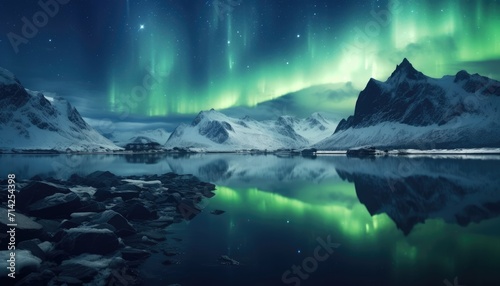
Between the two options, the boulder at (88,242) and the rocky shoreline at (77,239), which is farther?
the boulder at (88,242)

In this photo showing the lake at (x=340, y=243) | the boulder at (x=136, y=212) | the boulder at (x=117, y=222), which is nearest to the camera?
the lake at (x=340, y=243)

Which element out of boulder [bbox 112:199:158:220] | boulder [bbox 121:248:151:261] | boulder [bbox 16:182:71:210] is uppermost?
boulder [bbox 16:182:71:210]

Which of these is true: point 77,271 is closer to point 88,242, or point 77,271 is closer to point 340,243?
point 88,242

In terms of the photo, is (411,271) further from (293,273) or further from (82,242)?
(82,242)

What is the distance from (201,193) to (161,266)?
2613cm

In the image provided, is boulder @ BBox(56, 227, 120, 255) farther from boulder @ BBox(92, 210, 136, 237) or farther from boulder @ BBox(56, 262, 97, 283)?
boulder @ BBox(92, 210, 136, 237)

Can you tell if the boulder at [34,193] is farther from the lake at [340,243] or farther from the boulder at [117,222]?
the lake at [340,243]

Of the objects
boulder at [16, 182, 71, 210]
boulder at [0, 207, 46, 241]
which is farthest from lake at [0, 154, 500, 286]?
boulder at [16, 182, 71, 210]

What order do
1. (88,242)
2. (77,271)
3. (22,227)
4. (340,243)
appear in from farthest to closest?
(340,243) → (22,227) → (88,242) → (77,271)

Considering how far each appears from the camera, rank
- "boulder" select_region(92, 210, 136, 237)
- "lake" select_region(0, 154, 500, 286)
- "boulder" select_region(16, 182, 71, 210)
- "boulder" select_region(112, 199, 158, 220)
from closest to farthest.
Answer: "lake" select_region(0, 154, 500, 286)
"boulder" select_region(92, 210, 136, 237)
"boulder" select_region(16, 182, 71, 210)
"boulder" select_region(112, 199, 158, 220)

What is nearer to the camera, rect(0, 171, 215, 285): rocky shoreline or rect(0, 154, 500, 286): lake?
rect(0, 171, 215, 285): rocky shoreline

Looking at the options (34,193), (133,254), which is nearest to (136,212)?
(34,193)

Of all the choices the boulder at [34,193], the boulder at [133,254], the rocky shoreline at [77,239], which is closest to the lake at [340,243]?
the boulder at [133,254]

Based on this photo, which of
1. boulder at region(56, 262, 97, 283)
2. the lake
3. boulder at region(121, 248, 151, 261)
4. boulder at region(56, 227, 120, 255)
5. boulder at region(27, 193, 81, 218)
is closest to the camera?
boulder at region(56, 262, 97, 283)
